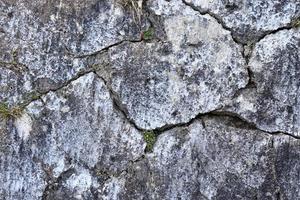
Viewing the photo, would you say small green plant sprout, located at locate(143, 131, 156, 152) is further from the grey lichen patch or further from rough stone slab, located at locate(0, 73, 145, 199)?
the grey lichen patch

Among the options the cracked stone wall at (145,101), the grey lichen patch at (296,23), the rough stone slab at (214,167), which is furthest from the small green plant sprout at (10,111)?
the grey lichen patch at (296,23)

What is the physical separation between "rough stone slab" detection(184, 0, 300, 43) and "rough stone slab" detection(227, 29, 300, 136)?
0.04 meters

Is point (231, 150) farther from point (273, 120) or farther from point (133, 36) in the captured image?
point (133, 36)

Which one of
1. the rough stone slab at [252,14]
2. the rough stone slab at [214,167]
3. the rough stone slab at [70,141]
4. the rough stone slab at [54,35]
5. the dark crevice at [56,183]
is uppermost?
the rough stone slab at [54,35]

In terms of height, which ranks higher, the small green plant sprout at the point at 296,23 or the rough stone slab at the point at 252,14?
the rough stone slab at the point at 252,14

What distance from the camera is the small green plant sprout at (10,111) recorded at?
2.73 meters

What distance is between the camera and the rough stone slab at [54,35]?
2.73 m

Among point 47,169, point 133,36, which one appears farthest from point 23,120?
point 133,36

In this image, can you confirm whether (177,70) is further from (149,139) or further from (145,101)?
(149,139)

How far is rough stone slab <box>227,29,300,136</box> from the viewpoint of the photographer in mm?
2689

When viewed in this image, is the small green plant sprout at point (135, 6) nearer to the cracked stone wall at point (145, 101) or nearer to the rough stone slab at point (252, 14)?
the cracked stone wall at point (145, 101)

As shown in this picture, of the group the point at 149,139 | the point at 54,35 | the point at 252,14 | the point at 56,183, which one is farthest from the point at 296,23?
the point at 56,183

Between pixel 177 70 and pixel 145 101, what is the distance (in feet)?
0.60

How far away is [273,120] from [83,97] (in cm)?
78
